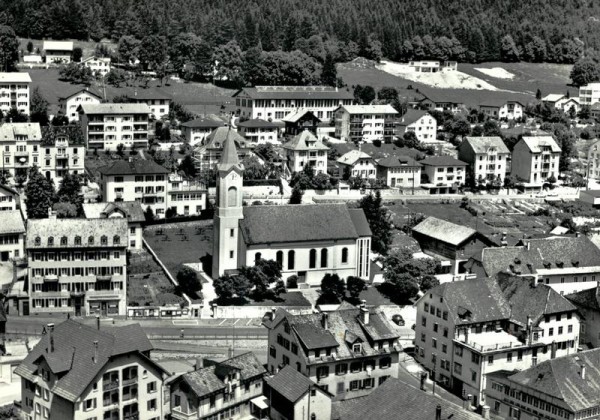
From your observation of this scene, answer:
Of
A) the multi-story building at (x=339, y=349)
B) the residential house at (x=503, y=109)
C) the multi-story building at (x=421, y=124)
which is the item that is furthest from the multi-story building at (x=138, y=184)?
the residential house at (x=503, y=109)

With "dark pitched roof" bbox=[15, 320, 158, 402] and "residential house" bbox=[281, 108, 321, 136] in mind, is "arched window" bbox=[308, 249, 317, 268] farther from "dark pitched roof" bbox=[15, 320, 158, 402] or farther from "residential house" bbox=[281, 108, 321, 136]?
"residential house" bbox=[281, 108, 321, 136]

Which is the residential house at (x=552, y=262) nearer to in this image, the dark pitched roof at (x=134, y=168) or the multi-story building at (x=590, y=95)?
the dark pitched roof at (x=134, y=168)

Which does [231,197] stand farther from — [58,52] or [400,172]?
[58,52]

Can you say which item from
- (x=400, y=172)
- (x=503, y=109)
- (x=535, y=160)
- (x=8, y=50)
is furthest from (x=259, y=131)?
(x=503, y=109)

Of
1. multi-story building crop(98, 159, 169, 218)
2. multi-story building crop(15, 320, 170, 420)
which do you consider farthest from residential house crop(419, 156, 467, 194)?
multi-story building crop(15, 320, 170, 420)

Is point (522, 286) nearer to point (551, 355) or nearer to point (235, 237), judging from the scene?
point (551, 355)
